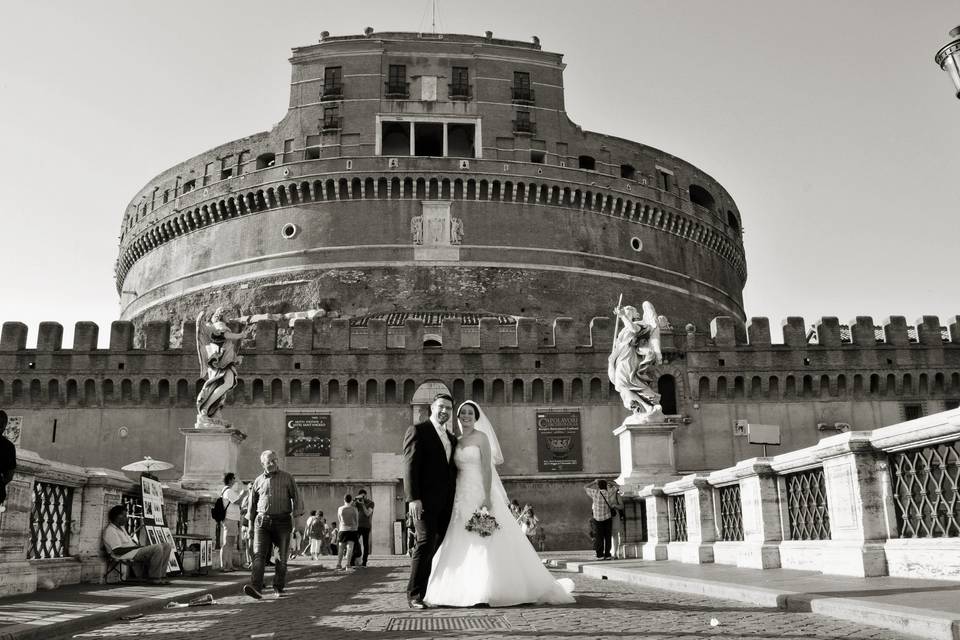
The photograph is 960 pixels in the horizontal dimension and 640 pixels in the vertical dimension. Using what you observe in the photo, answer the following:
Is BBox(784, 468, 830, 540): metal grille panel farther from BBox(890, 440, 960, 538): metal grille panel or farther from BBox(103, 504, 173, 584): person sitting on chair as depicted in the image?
BBox(103, 504, 173, 584): person sitting on chair

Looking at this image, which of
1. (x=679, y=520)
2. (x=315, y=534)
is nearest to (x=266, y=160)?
(x=315, y=534)

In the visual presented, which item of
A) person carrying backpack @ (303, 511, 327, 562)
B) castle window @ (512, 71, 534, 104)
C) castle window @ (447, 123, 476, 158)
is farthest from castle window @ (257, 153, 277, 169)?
person carrying backpack @ (303, 511, 327, 562)

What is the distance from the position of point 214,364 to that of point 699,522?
9.29 metres

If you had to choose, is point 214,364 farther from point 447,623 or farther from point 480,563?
point 447,623

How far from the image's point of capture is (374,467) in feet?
87.8

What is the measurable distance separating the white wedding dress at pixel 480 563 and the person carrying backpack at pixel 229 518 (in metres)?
7.23

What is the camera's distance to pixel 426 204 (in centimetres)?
3588

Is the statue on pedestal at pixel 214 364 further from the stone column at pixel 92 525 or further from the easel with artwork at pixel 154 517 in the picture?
the stone column at pixel 92 525

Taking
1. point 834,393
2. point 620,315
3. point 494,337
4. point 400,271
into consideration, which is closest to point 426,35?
point 400,271

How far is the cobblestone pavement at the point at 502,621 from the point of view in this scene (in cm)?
488

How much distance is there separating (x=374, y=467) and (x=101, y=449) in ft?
27.6

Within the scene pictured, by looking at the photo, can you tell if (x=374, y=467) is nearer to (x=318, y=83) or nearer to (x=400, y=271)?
(x=400, y=271)

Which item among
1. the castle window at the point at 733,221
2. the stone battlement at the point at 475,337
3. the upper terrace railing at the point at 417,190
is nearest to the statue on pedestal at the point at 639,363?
the stone battlement at the point at 475,337

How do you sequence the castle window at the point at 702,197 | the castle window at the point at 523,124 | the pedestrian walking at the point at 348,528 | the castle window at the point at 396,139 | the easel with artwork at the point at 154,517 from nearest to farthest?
the easel with artwork at the point at 154,517 < the pedestrian walking at the point at 348,528 < the castle window at the point at 523,124 < the castle window at the point at 396,139 < the castle window at the point at 702,197
